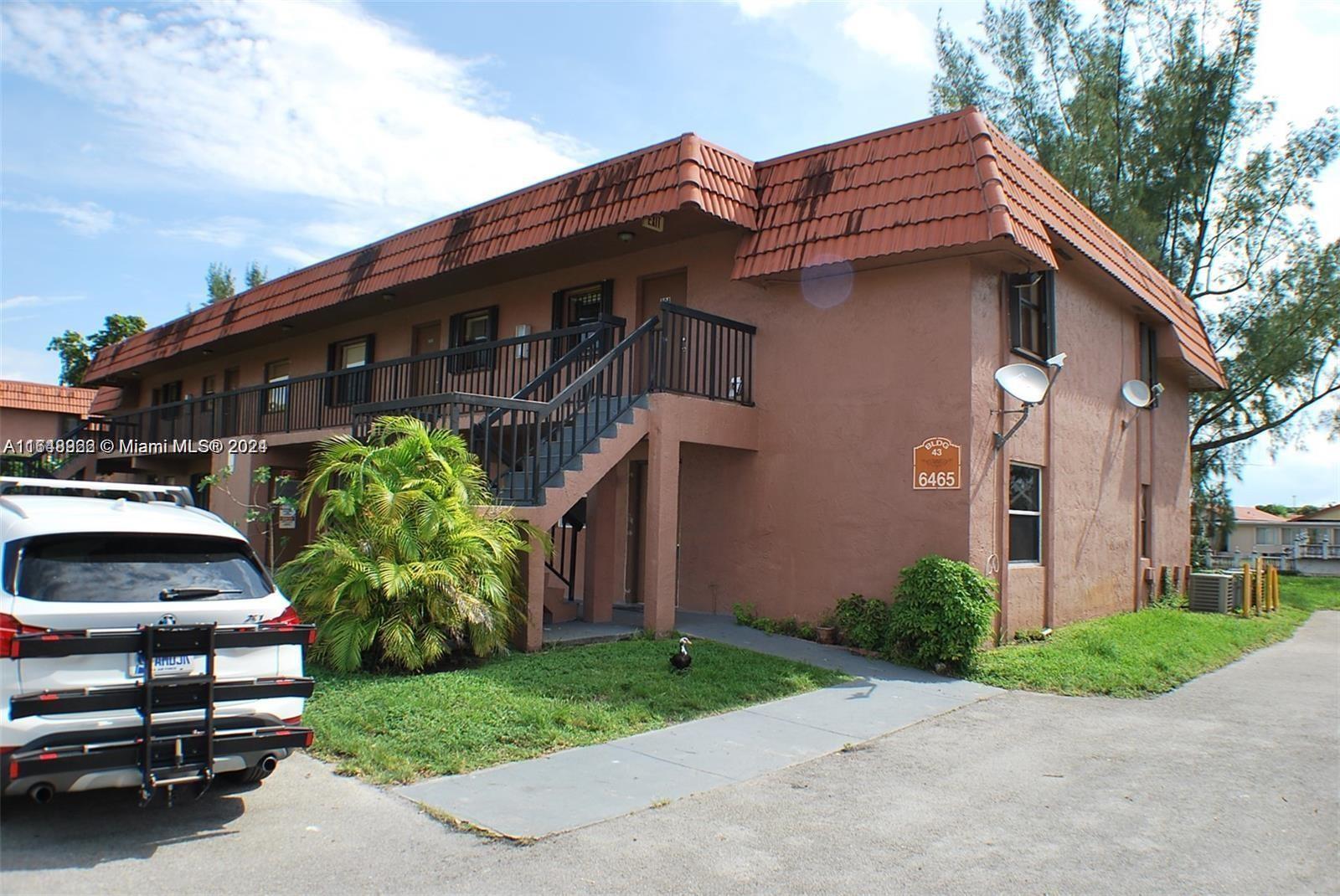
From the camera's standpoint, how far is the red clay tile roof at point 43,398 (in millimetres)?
34594

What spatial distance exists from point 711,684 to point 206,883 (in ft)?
16.5

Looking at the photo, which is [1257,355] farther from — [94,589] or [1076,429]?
[94,589]

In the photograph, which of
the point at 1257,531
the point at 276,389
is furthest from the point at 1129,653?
the point at 1257,531

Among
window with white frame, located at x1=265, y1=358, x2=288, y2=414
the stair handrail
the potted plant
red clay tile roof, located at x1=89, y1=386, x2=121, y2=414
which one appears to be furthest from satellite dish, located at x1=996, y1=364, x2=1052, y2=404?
red clay tile roof, located at x1=89, y1=386, x2=121, y2=414

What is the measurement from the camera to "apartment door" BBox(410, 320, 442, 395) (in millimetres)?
17172

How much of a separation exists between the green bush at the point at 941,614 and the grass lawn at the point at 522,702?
1.13m

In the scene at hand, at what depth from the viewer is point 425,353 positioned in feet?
56.2

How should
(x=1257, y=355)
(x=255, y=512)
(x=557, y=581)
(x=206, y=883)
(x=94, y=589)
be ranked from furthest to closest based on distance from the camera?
(x=1257, y=355)
(x=255, y=512)
(x=557, y=581)
(x=94, y=589)
(x=206, y=883)

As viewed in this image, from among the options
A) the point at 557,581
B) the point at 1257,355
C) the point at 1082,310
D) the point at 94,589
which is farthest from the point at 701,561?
the point at 1257,355

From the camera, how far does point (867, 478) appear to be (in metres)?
11.3

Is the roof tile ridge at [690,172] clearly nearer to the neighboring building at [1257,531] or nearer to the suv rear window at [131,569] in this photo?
the suv rear window at [131,569]

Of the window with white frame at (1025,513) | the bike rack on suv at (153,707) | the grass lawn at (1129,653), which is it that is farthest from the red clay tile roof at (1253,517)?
the bike rack on suv at (153,707)

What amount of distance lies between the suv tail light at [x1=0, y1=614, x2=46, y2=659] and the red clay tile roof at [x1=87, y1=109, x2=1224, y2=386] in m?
8.31

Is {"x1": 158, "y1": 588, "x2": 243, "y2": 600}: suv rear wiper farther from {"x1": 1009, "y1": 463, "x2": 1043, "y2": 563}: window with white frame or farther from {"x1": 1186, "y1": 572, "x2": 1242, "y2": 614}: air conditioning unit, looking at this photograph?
{"x1": 1186, "y1": 572, "x2": 1242, "y2": 614}: air conditioning unit
